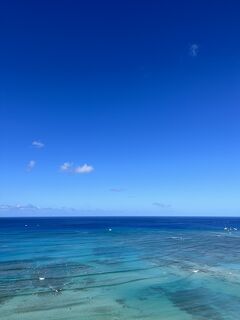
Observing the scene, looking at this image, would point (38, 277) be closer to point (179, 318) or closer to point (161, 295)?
point (161, 295)

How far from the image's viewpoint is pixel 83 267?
152 feet

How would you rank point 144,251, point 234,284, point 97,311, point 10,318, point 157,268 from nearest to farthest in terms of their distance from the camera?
point 10,318 < point 97,311 < point 234,284 < point 157,268 < point 144,251

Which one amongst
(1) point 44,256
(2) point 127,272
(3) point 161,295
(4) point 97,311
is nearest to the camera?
(4) point 97,311

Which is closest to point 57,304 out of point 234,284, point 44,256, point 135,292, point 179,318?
point 135,292

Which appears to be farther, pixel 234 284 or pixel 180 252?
pixel 180 252

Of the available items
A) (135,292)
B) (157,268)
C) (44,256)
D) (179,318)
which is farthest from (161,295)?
(44,256)

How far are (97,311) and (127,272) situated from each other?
15709 mm

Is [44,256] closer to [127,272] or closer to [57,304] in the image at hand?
[127,272]

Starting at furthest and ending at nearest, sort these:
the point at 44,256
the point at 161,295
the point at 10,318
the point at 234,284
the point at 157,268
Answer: the point at 44,256 < the point at 157,268 < the point at 234,284 < the point at 161,295 < the point at 10,318

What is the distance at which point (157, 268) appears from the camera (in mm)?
46031

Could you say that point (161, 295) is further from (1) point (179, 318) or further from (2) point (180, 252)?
(2) point (180, 252)

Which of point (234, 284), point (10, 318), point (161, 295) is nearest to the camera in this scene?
point (10, 318)

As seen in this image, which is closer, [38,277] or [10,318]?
[10,318]

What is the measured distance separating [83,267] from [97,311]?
1874 cm
